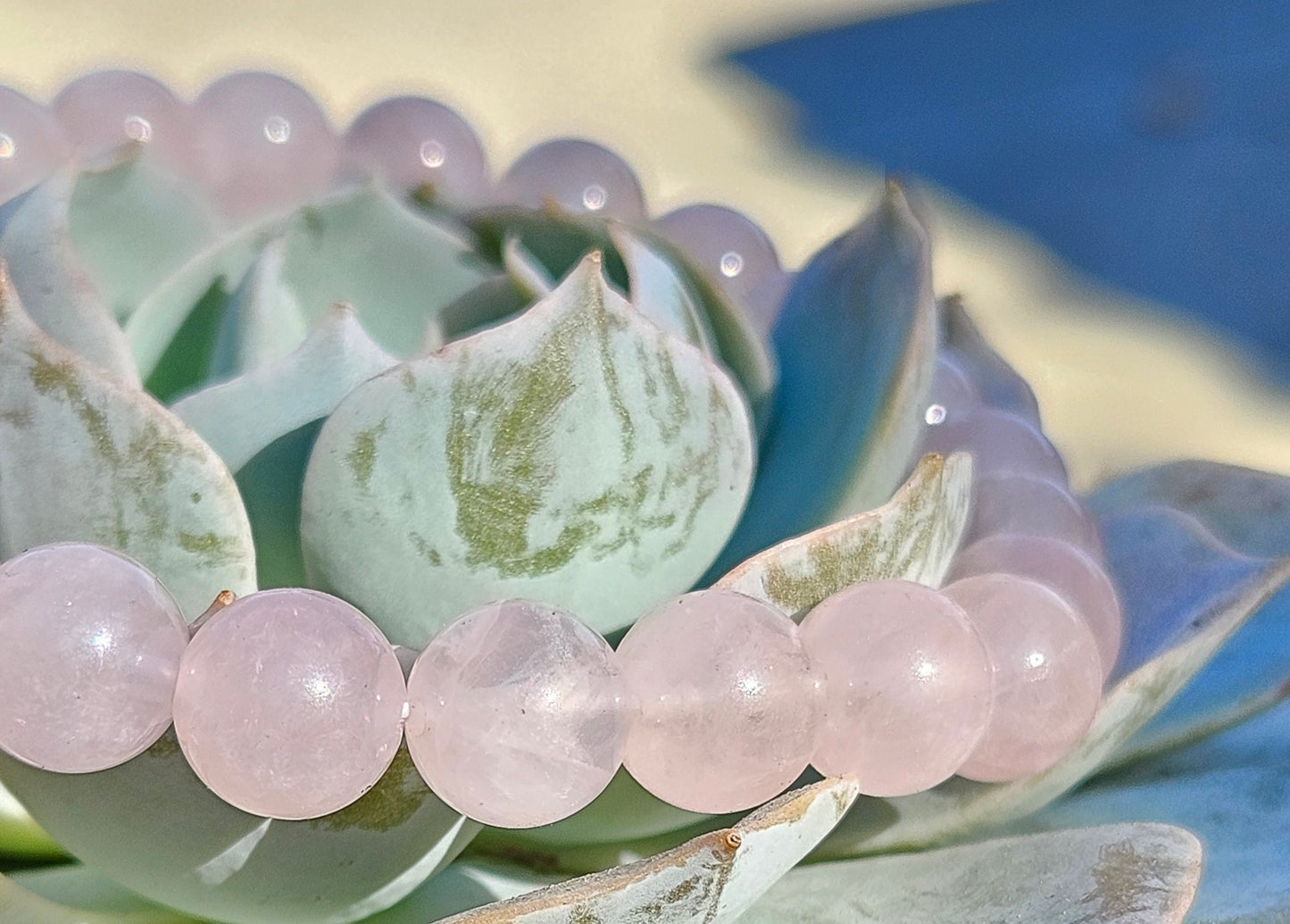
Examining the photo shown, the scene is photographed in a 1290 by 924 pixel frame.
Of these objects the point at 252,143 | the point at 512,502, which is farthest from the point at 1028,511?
the point at 252,143

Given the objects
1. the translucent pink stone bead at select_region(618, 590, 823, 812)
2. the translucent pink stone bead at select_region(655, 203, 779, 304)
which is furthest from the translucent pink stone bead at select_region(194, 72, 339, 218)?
the translucent pink stone bead at select_region(618, 590, 823, 812)

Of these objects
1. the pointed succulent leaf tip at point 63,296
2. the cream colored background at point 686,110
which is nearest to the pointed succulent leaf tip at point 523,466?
the pointed succulent leaf tip at point 63,296

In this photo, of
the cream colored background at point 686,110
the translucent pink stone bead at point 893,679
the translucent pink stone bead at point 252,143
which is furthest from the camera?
the cream colored background at point 686,110

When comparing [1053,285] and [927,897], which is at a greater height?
[1053,285]

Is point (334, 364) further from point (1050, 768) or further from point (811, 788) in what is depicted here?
point (1050, 768)

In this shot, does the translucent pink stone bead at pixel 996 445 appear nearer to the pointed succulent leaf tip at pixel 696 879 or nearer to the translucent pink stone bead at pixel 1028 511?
the translucent pink stone bead at pixel 1028 511

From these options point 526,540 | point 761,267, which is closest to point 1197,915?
point 526,540

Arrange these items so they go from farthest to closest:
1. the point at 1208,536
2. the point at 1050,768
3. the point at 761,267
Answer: the point at 761,267 < the point at 1208,536 < the point at 1050,768
